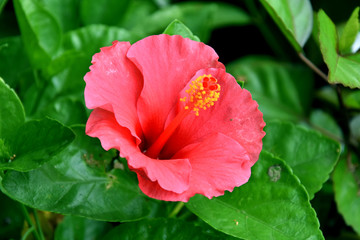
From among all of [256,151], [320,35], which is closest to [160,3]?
[320,35]

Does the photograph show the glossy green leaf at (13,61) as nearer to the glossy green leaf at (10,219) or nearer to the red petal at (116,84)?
the glossy green leaf at (10,219)

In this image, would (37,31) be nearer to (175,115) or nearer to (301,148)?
(175,115)

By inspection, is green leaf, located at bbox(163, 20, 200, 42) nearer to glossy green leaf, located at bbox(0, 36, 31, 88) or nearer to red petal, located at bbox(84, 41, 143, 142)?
red petal, located at bbox(84, 41, 143, 142)

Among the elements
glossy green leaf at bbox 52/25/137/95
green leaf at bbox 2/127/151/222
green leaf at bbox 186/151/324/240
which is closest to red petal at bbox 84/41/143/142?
green leaf at bbox 2/127/151/222

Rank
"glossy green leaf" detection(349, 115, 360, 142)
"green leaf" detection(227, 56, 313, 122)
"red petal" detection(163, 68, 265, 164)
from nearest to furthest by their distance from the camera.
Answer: "red petal" detection(163, 68, 265, 164)
"glossy green leaf" detection(349, 115, 360, 142)
"green leaf" detection(227, 56, 313, 122)

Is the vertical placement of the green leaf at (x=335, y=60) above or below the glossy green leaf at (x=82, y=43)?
above

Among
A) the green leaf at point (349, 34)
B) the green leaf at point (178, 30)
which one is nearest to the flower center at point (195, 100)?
the green leaf at point (178, 30)
